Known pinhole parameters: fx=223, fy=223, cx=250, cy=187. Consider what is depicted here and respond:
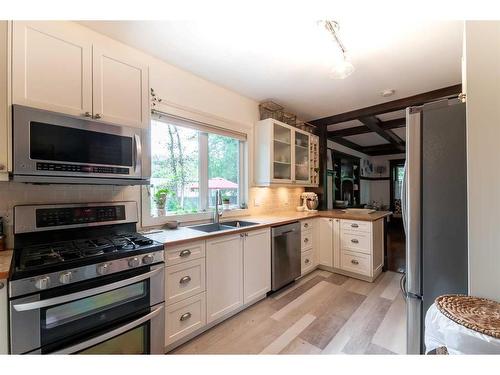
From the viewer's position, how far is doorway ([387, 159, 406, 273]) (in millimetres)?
3617

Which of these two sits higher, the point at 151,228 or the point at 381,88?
the point at 381,88

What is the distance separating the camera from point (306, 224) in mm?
3008

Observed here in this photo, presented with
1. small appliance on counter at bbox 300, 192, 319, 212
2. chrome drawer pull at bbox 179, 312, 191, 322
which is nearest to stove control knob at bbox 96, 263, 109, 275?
chrome drawer pull at bbox 179, 312, 191, 322

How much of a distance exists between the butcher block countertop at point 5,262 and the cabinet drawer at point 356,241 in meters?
3.12

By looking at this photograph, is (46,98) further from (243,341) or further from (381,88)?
(381,88)

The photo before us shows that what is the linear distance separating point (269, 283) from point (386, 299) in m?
1.29

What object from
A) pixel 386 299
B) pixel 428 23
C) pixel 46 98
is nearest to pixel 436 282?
pixel 386 299

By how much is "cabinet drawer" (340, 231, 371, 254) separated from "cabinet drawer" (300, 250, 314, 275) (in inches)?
17.7

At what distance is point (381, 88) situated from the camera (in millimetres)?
2646

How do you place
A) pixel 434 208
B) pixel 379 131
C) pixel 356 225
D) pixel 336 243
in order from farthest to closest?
1. pixel 379 131
2. pixel 336 243
3. pixel 356 225
4. pixel 434 208

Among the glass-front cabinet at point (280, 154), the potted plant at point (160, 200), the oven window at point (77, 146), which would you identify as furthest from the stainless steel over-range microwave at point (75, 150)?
the glass-front cabinet at point (280, 154)

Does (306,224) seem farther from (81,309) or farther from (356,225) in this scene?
(81,309)

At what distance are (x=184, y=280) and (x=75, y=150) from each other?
1117mm

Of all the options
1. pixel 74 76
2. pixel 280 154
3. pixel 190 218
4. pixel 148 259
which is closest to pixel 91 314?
pixel 148 259
